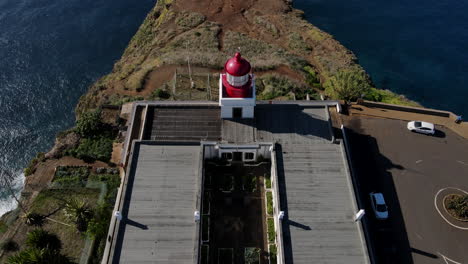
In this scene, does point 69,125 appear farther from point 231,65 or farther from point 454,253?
point 454,253

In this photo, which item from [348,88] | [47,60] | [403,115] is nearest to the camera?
[403,115]

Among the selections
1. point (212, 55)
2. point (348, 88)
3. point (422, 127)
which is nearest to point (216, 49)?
point (212, 55)

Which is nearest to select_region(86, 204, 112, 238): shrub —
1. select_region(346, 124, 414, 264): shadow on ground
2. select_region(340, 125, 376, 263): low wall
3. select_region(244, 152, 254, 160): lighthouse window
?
select_region(244, 152, 254, 160): lighthouse window

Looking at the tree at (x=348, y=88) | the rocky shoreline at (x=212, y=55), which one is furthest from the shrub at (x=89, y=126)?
the tree at (x=348, y=88)

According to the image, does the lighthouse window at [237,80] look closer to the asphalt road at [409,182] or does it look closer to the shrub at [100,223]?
the asphalt road at [409,182]

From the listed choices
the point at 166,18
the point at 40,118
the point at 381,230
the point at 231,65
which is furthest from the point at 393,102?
the point at 40,118

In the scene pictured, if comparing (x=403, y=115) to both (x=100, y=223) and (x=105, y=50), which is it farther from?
(x=105, y=50)
